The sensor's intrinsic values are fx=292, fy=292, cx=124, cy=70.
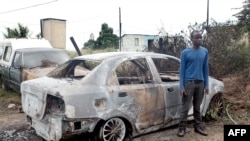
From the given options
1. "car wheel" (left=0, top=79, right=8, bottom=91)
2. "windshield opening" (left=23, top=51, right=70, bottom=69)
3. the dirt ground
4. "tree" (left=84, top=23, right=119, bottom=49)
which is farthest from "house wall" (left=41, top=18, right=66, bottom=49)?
"tree" (left=84, top=23, right=119, bottom=49)

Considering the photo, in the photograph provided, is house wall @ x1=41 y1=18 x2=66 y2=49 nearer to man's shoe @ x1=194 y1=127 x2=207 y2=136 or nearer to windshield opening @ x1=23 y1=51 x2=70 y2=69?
windshield opening @ x1=23 y1=51 x2=70 y2=69

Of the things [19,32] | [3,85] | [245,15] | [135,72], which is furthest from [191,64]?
[19,32]

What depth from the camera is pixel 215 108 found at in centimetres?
619

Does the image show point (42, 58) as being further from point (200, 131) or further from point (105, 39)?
point (105, 39)

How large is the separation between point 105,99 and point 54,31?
42.1ft

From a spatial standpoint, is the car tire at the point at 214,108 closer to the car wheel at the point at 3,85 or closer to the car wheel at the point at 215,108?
the car wheel at the point at 215,108

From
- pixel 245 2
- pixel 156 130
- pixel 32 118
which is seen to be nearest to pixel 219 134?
pixel 156 130

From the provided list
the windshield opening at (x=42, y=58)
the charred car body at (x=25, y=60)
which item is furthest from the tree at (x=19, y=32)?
the windshield opening at (x=42, y=58)

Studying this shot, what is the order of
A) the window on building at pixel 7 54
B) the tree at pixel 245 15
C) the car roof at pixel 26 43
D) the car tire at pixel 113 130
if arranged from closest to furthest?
the car tire at pixel 113 130 → the car roof at pixel 26 43 → the window on building at pixel 7 54 → the tree at pixel 245 15

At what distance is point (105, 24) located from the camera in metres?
35.5

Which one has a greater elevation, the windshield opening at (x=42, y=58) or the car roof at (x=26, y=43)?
the car roof at (x=26, y=43)

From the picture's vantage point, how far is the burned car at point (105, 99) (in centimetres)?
430

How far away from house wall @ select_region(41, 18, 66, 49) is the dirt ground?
27.7 feet

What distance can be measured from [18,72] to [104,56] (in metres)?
4.55
